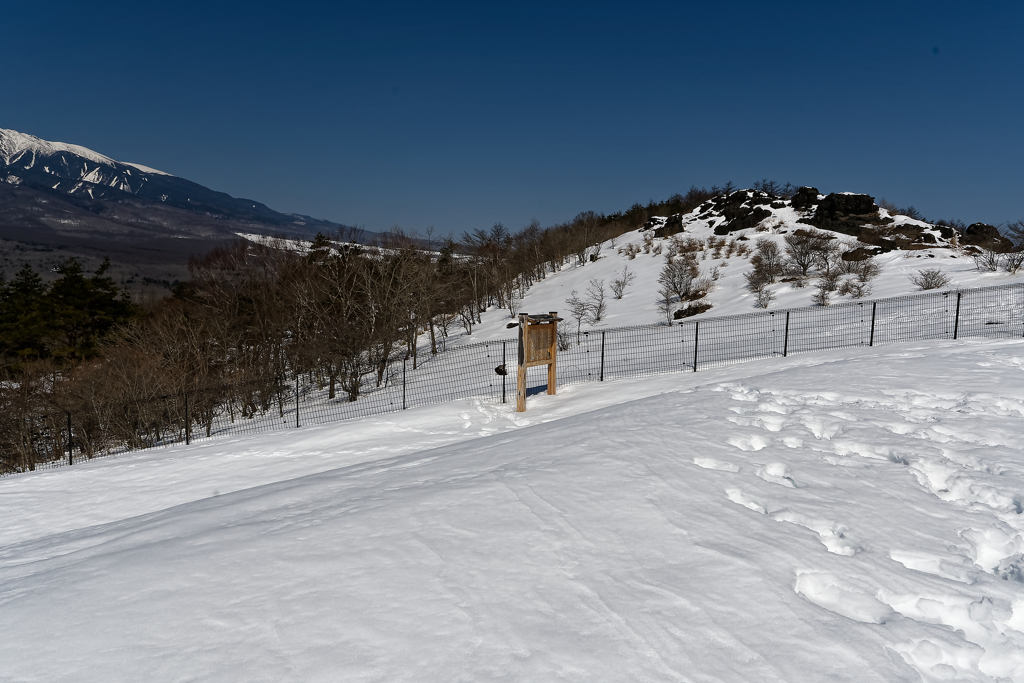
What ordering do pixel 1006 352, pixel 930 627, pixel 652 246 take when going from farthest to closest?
pixel 652 246 → pixel 1006 352 → pixel 930 627

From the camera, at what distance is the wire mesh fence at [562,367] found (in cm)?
1936

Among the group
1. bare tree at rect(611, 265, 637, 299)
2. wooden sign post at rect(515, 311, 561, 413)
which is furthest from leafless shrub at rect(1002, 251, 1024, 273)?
wooden sign post at rect(515, 311, 561, 413)

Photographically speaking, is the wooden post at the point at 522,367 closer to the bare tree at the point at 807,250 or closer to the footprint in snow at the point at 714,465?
the footprint in snow at the point at 714,465

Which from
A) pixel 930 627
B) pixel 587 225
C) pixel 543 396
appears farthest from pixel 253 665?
pixel 587 225

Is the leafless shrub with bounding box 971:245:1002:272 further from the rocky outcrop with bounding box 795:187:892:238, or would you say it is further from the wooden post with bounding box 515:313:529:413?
the wooden post with bounding box 515:313:529:413

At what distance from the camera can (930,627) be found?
2.87 metres

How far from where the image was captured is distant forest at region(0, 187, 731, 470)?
78.5ft

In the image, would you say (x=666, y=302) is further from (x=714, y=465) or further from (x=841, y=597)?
(x=841, y=597)

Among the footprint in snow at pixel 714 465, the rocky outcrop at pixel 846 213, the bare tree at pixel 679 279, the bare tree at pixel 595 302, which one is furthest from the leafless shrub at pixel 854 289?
the footprint in snow at pixel 714 465

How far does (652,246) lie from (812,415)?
48.7 metres

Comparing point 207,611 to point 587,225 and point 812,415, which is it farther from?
point 587,225

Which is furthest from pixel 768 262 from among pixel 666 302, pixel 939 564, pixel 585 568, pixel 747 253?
pixel 585 568

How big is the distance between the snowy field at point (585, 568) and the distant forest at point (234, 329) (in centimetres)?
1467

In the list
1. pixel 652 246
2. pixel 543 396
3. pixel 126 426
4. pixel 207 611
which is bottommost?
pixel 126 426
